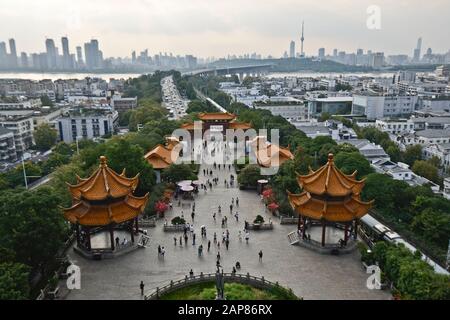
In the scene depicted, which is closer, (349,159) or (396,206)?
(396,206)

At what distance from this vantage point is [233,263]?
2280cm

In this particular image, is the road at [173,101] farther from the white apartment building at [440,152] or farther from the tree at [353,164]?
the tree at [353,164]

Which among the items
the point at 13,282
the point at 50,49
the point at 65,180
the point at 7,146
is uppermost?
the point at 50,49

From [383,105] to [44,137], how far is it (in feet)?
225

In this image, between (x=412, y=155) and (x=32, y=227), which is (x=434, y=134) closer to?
(x=412, y=155)

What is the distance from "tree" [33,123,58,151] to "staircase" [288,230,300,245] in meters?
52.8

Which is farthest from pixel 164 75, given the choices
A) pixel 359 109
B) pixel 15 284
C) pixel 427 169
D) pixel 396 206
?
pixel 15 284

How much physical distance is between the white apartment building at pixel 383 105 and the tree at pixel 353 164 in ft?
179

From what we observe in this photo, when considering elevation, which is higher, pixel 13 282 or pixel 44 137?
pixel 13 282

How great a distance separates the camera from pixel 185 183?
3362 centimetres

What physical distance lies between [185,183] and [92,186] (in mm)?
11043

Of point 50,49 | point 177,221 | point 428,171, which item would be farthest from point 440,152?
point 50,49
